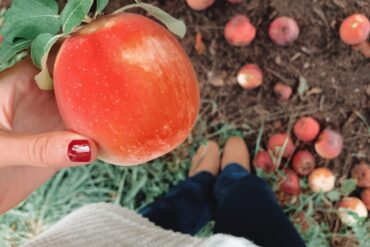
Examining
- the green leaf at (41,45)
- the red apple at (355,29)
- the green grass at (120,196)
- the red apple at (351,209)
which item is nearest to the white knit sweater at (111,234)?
the green grass at (120,196)

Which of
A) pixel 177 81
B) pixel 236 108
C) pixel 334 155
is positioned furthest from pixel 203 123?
pixel 177 81

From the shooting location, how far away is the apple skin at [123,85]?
660 mm

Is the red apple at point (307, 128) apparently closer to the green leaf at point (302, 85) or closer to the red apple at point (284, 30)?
the green leaf at point (302, 85)

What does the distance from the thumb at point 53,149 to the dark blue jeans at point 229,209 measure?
2.27 feet

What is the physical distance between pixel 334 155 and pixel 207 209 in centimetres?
46

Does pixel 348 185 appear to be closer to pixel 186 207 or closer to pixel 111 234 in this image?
pixel 186 207

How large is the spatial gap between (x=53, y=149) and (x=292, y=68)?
0.95 metres

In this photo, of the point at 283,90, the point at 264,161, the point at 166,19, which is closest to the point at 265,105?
the point at 283,90

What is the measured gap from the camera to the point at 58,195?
1465 millimetres

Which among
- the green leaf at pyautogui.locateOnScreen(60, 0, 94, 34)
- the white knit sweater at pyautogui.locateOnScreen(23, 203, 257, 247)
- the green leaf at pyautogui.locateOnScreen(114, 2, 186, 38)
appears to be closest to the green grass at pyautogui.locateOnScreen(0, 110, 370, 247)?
the white knit sweater at pyautogui.locateOnScreen(23, 203, 257, 247)

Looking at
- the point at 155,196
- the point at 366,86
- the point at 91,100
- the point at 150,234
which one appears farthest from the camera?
the point at 155,196

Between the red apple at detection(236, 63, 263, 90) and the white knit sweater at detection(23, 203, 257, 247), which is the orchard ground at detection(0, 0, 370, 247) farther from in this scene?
the white knit sweater at detection(23, 203, 257, 247)

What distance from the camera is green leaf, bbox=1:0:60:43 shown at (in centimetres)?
72

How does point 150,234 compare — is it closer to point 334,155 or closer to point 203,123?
point 203,123
